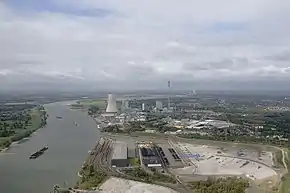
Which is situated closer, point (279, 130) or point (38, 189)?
point (38, 189)

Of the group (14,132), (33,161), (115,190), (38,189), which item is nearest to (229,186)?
(115,190)

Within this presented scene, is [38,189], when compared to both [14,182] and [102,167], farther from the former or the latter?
[102,167]

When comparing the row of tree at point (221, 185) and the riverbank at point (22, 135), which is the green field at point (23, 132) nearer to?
the riverbank at point (22, 135)

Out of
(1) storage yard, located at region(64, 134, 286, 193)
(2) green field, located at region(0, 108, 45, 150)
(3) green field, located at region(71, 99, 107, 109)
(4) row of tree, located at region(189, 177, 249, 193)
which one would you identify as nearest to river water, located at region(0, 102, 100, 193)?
(2) green field, located at region(0, 108, 45, 150)

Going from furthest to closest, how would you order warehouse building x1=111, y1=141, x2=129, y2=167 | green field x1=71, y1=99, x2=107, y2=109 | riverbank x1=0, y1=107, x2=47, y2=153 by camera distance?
green field x1=71, y1=99, x2=107, y2=109, riverbank x1=0, y1=107, x2=47, y2=153, warehouse building x1=111, y1=141, x2=129, y2=167

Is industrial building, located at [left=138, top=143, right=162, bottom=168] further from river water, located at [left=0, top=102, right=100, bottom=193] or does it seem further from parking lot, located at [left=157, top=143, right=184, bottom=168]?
river water, located at [left=0, top=102, right=100, bottom=193]

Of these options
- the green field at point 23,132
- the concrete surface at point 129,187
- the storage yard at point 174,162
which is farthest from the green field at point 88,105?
the concrete surface at point 129,187
